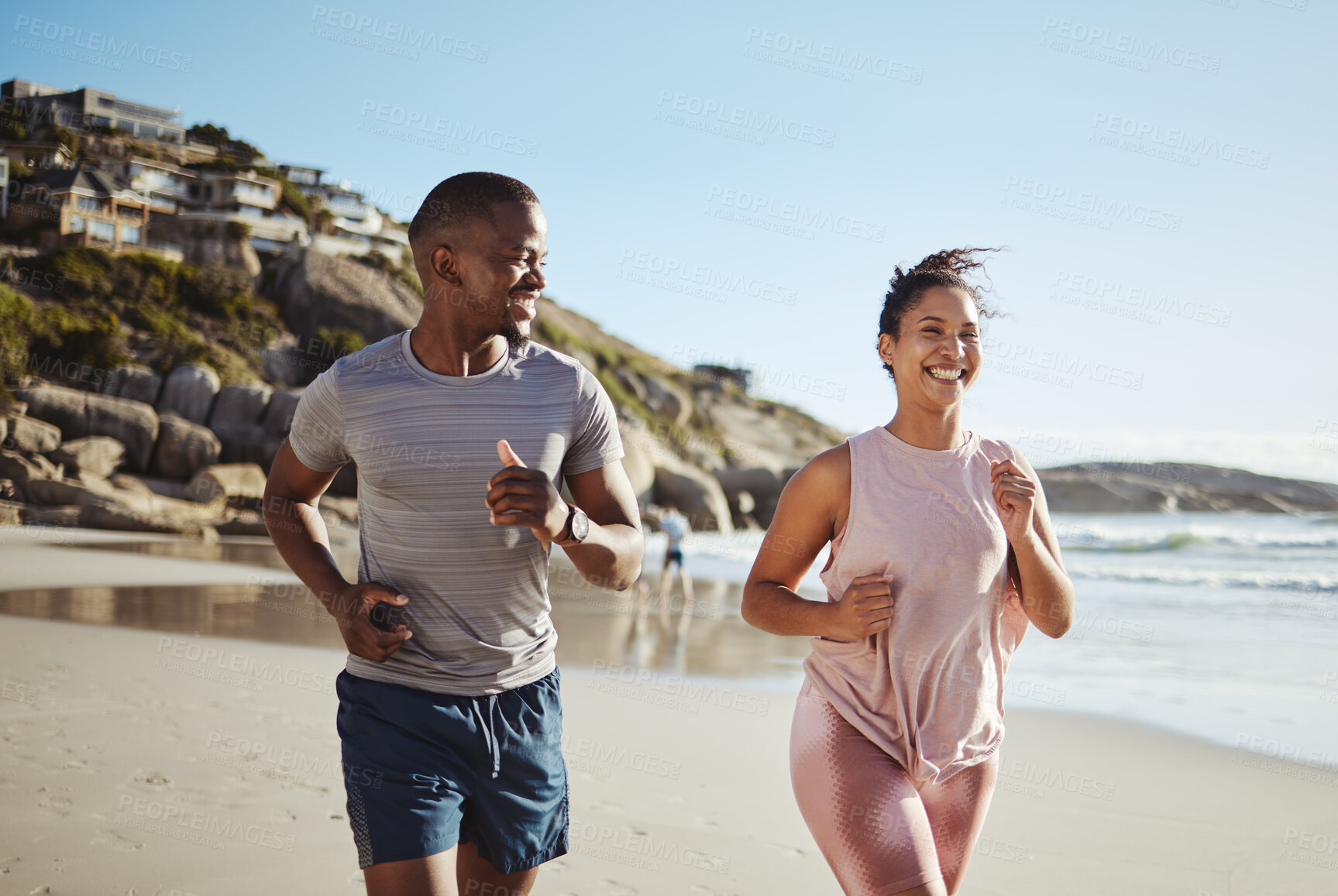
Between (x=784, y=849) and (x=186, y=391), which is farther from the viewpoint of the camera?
(x=186, y=391)

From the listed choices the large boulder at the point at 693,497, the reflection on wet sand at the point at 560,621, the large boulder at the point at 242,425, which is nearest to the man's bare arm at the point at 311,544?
the reflection on wet sand at the point at 560,621

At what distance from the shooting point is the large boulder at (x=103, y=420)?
86.6 ft

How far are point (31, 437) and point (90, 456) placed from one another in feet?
4.09

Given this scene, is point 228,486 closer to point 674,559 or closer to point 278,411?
point 278,411

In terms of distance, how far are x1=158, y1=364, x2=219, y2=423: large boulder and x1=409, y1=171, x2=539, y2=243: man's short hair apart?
29.9 meters

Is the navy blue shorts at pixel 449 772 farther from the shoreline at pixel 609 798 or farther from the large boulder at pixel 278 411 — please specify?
the large boulder at pixel 278 411

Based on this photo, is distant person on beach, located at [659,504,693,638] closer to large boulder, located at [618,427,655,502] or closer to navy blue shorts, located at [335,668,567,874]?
navy blue shorts, located at [335,668,567,874]

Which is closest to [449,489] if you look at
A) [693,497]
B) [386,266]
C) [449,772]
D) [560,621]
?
[449,772]

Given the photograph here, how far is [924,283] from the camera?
9.52 feet

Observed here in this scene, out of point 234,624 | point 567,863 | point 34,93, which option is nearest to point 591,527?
point 567,863

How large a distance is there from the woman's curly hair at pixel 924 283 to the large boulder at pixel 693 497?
31.8 meters

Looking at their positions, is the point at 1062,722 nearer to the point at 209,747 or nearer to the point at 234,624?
the point at 209,747

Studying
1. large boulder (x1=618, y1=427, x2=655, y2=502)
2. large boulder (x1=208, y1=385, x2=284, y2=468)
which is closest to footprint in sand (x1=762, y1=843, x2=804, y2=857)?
large boulder (x1=208, y1=385, x2=284, y2=468)

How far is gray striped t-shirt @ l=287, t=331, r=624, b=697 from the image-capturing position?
99.5 inches
